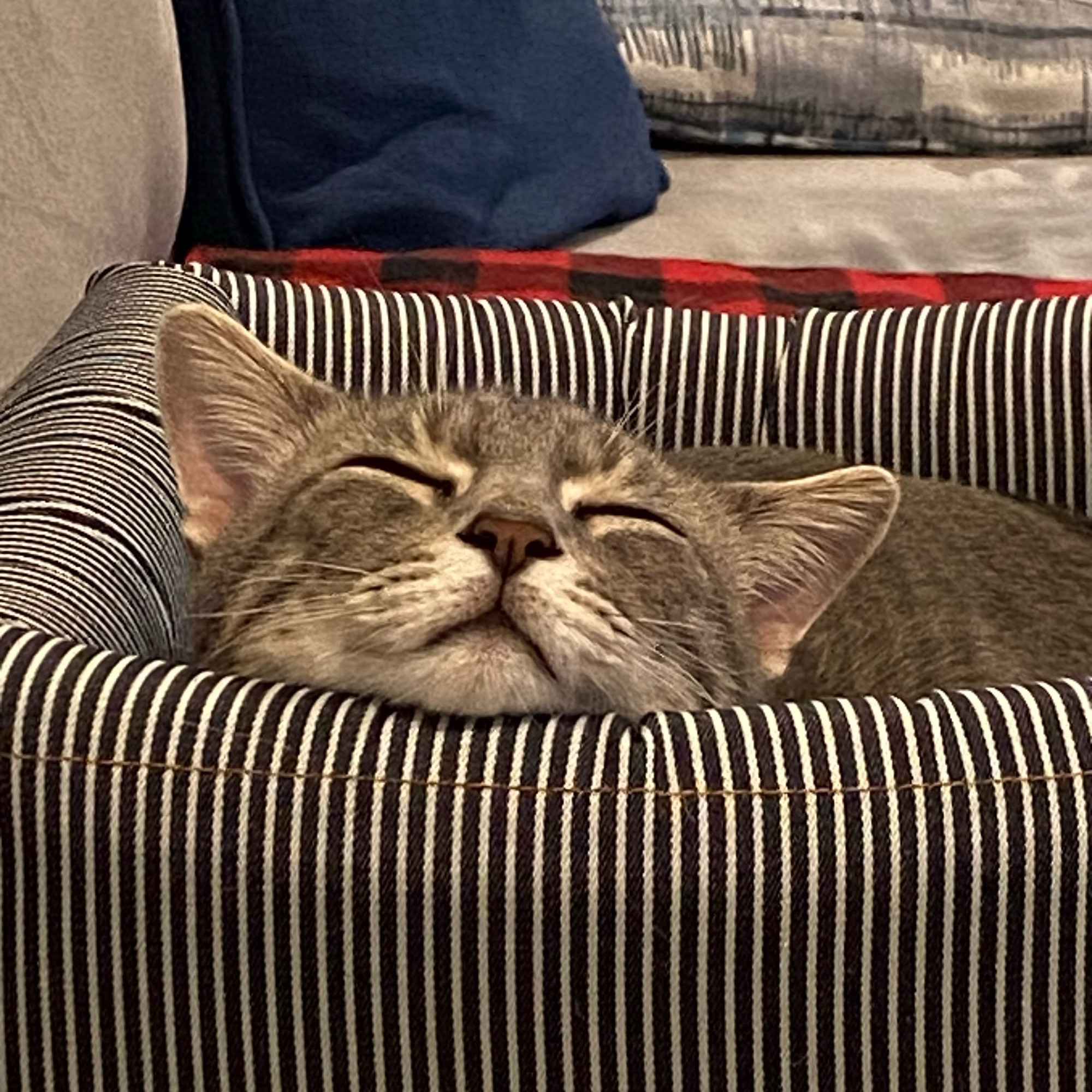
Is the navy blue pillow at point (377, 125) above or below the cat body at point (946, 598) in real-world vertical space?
above

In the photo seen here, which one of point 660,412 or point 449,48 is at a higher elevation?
point 449,48

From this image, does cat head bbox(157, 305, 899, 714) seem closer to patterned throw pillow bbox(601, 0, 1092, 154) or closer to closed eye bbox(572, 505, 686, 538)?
closed eye bbox(572, 505, 686, 538)

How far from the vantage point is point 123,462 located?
48.5 inches

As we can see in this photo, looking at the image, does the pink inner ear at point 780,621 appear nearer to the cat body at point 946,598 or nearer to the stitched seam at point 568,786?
the cat body at point 946,598

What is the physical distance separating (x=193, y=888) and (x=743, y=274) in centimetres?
142

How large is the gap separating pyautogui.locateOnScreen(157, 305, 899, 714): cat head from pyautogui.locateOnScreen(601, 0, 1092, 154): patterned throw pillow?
4.97 ft

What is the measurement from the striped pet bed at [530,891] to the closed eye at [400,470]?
24cm

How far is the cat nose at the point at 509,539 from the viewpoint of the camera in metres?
0.89

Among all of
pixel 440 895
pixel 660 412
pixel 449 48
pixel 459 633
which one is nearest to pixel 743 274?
pixel 660 412

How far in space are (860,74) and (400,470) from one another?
1836 millimetres

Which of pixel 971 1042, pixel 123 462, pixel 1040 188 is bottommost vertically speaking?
pixel 1040 188

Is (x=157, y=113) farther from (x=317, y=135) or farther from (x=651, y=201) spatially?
(x=651, y=201)

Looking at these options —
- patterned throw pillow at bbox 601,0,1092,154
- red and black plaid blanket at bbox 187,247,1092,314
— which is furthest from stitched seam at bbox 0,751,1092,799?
patterned throw pillow at bbox 601,0,1092,154

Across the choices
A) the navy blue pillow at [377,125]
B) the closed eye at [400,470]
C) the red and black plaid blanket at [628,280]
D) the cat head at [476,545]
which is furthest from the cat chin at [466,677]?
the navy blue pillow at [377,125]
